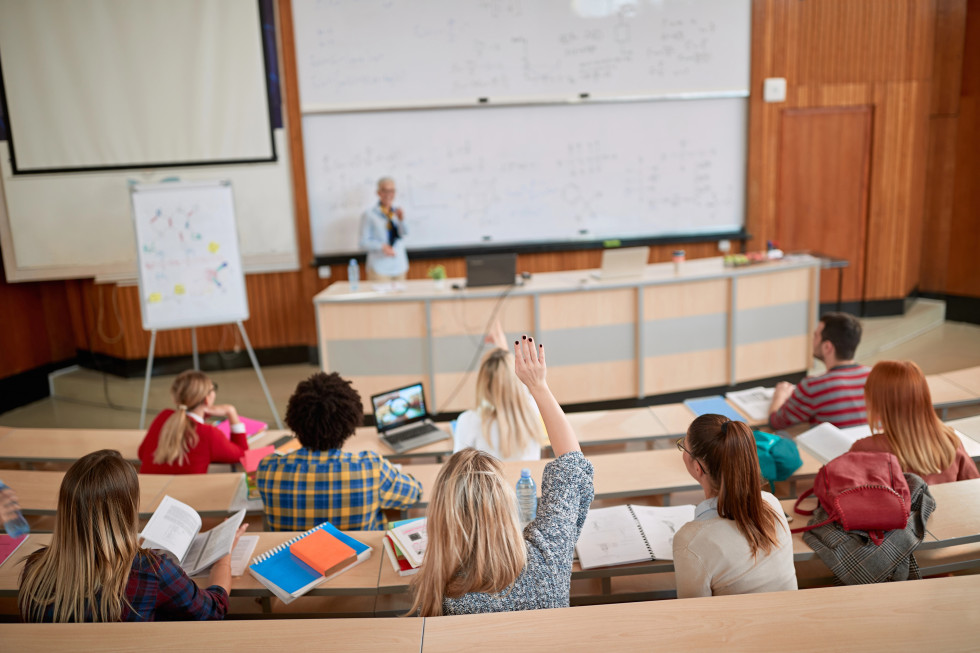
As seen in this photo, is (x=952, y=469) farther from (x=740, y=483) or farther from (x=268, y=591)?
(x=268, y=591)

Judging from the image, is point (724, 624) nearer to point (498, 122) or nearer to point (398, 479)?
point (398, 479)

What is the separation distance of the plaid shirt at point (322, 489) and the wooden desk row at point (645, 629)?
3.25 feet

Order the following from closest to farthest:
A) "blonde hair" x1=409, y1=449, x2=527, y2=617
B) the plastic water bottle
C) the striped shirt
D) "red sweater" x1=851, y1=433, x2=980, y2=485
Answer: "blonde hair" x1=409, y1=449, x2=527, y2=617
the plastic water bottle
"red sweater" x1=851, y1=433, x2=980, y2=485
the striped shirt

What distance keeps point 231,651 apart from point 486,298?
3.78m

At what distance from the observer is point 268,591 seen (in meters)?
2.18

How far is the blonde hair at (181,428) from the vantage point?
3141 millimetres

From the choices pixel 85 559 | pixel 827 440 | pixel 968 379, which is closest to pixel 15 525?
pixel 85 559

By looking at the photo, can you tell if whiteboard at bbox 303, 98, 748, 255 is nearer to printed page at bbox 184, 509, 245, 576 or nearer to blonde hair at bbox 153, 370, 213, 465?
blonde hair at bbox 153, 370, 213, 465

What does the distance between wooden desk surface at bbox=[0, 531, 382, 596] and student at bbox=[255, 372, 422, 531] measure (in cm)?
14

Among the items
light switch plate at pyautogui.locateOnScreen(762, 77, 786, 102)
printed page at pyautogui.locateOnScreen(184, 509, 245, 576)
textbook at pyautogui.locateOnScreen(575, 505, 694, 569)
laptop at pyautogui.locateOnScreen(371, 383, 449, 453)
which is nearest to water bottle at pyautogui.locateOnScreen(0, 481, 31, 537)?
printed page at pyautogui.locateOnScreen(184, 509, 245, 576)

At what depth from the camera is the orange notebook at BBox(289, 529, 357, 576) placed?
2.20 meters

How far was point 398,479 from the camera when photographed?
2664 millimetres

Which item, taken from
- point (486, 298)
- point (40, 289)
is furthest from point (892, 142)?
point (40, 289)

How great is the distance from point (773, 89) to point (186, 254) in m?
5.37
